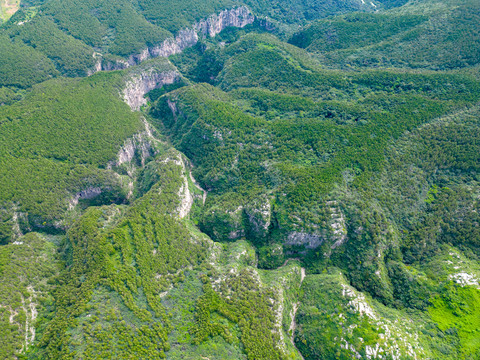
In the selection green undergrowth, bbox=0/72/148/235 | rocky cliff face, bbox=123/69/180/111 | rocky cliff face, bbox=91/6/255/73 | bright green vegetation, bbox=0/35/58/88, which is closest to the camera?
green undergrowth, bbox=0/72/148/235

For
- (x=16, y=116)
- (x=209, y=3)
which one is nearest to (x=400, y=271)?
(x=16, y=116)

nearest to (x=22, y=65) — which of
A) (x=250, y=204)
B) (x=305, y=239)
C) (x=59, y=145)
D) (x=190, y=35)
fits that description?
(x=59, y=145)

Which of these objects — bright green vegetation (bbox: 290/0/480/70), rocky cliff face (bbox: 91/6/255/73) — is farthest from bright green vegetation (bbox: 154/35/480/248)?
rocky cliff face (bbox: 91/6/255/73)

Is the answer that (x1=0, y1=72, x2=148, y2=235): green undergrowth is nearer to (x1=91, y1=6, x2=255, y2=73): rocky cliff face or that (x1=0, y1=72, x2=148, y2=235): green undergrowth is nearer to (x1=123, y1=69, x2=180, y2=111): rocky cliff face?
(x1=123, y1=69, x2=180, y2=111): rocky cliff face

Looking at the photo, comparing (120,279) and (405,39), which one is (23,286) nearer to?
(120,279)

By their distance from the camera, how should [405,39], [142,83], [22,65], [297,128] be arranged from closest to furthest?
[297,128] → [22,65] → [405,39] → [142,83]

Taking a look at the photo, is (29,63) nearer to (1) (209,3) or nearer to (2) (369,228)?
(1) (209,3)

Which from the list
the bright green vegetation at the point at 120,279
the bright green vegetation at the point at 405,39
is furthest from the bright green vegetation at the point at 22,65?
the bright green vegetation at the point at 405,39
